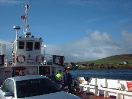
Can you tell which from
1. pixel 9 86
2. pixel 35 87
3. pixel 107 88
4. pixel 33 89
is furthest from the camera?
pixel 107 88

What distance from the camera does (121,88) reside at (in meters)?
17.7

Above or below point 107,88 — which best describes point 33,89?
above

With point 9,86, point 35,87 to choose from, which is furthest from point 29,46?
point 35,87

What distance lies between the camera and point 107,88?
19.3 m

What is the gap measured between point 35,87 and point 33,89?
0.47 ft

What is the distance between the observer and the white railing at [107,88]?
17.6m

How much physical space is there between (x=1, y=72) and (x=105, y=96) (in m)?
10.7

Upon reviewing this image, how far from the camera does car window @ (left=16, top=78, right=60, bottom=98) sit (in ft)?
39.5

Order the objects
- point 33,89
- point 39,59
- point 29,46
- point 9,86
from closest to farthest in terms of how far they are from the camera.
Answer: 1. point 33,89
2. point 9,86
3. point 29,46
4. point 39,59

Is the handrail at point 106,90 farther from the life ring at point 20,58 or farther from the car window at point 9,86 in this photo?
the life ring at point 20,58

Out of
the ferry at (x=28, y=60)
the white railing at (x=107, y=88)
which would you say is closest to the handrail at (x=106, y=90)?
the white railing at (x=107, y=88)

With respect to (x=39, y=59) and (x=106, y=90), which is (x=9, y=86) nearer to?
(x=106, y=90)

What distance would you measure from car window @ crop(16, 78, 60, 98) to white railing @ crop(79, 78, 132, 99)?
5.57 m

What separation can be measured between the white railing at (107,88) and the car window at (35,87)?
18.3 ft
